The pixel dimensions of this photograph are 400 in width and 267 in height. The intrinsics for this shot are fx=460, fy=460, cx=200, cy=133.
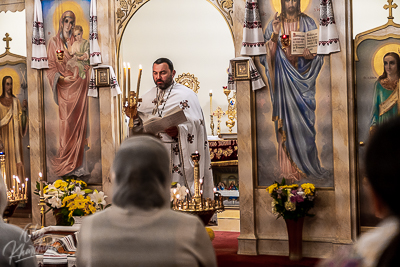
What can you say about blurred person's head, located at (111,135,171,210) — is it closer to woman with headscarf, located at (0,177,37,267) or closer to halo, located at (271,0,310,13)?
woman with headscarf, located at (0,177,37,267)

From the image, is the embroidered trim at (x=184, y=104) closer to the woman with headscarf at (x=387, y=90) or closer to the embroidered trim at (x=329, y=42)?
the embroidered trim at (x=329, y=42)

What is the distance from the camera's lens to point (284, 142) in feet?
20.0

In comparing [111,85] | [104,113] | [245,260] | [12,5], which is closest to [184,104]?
[111,85]

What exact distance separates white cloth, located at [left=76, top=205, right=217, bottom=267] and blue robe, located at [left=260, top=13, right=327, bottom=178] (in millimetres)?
4651

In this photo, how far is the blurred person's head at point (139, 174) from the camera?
1502 millimetres

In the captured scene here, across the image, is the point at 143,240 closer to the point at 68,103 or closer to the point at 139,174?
the point at 139,174

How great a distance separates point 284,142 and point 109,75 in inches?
110

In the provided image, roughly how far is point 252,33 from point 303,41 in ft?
2.21

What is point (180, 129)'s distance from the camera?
6.61 metres

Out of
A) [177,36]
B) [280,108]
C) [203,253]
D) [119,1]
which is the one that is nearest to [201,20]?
[177,36]

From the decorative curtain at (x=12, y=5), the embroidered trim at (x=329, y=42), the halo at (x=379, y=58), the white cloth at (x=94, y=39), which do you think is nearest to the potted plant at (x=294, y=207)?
the halo at (x=379, y=58)

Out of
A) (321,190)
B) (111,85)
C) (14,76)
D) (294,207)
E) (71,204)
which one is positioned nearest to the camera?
(71,204)

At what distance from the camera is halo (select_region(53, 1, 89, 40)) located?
7.16 meters

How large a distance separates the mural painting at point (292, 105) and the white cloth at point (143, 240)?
4658 millimetres
